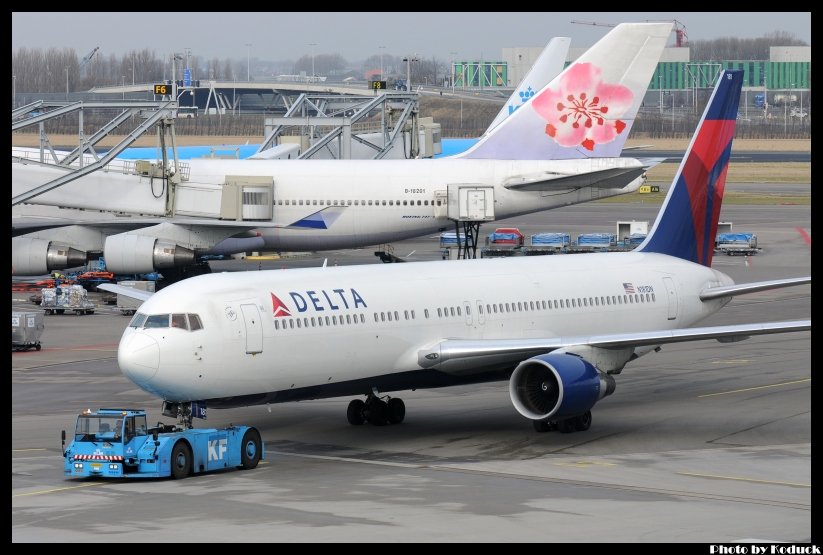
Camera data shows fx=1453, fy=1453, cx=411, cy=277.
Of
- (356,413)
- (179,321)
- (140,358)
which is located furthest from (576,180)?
(140,358)

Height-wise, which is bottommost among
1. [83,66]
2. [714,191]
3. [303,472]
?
[303,472]

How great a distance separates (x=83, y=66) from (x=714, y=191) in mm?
63419

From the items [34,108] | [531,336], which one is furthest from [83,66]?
[531,336]

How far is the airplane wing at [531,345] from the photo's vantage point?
34500 millimetres

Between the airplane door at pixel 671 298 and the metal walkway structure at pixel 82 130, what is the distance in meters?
16.2

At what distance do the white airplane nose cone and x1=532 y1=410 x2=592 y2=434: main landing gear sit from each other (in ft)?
32.1

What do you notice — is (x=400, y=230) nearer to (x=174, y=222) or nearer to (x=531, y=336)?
(x=174, y=222)

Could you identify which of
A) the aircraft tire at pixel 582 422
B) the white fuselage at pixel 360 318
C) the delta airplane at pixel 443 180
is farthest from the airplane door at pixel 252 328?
the delta airplane at pixel 443 180

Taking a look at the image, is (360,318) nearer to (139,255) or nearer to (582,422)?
Result: (582,422)

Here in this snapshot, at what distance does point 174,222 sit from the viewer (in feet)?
211

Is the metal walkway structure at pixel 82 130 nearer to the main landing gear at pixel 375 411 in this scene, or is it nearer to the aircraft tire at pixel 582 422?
the main landing gear at pixel 375 411

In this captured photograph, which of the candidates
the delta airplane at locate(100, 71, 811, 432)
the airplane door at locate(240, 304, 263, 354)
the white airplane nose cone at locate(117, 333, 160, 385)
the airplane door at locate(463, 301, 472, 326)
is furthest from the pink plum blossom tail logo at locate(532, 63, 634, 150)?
the white airplane nose cone at locate(117, 333, 160, 385)

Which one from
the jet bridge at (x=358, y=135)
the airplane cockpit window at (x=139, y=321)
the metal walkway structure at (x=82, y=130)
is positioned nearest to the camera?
the metal walkway structure at (x=82, y=130)

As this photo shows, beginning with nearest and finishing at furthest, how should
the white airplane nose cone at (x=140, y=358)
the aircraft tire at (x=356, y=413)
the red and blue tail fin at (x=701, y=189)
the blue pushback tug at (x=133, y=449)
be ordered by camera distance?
the blue pushback tug at (x=133, y=449) → the white airplane nose cone at (x=140, y=358) → the aircraft tire at (x=356, y=413) → the red and blue tail fin at (x=701, y=189)
